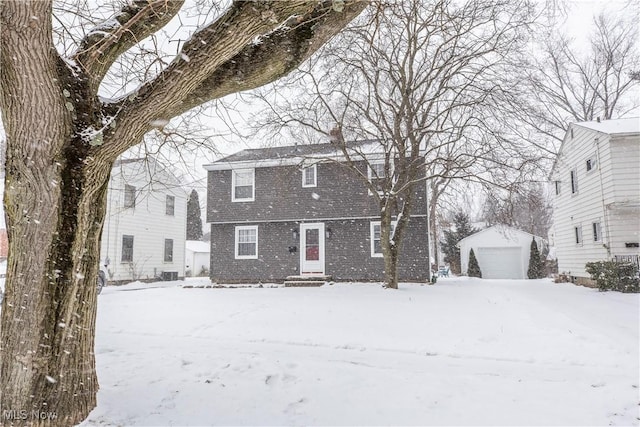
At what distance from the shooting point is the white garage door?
23.6 metres

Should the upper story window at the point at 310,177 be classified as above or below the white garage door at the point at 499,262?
above

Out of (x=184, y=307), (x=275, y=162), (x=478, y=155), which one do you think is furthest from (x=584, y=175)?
(x=184, y=307)

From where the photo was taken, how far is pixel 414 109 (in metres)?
12.4

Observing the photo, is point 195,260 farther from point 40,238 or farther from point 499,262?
point 40,238

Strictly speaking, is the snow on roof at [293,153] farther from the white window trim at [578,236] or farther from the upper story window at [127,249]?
the white window trim at [578,236]

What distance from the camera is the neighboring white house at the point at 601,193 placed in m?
12.6

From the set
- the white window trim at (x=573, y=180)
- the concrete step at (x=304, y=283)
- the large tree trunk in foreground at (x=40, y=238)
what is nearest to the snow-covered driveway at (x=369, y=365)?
the large tree trunk in foreground at (x=40, y=238)

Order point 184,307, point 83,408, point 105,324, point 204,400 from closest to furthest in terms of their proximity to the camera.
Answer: point 83,408, point 204,400, point 105,324, point 184,307

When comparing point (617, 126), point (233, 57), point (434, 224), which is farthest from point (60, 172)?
point (434, 224)

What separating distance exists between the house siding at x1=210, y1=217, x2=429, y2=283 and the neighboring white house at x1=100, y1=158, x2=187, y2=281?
3.88 meters

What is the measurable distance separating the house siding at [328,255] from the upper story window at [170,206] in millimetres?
5676

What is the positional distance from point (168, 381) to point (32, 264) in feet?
6.21

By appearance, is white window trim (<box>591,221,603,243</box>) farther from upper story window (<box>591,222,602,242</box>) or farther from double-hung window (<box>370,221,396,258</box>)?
double-hung window (<box>370,221,396,258</box>)

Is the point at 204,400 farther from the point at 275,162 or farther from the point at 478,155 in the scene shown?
the point at 275,162
